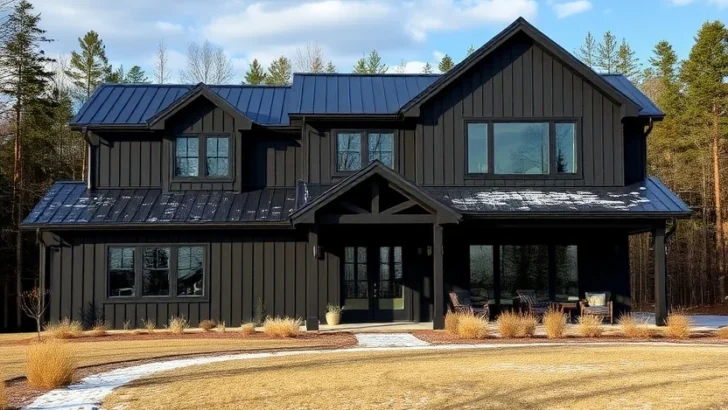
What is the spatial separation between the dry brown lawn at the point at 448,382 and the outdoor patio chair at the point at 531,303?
17.9 feet

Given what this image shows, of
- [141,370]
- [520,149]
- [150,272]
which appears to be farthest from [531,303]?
[141,370]

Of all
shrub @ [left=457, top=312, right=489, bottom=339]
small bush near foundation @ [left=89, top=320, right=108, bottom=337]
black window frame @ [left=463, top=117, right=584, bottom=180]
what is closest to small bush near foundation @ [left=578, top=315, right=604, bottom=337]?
shrub @ [left=457, top=312, right=489, bottom=339]

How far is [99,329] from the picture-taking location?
1777 centimetres

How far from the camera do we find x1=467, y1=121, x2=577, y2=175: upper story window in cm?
1939

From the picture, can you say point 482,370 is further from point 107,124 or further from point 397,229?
point 107,124

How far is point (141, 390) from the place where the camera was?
965 centimetres

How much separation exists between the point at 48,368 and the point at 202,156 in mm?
10955

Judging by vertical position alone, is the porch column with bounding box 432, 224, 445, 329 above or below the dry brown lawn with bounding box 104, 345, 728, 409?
above

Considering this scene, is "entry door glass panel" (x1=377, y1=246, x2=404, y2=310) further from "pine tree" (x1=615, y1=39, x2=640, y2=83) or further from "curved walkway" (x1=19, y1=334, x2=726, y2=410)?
"pine tree" (x1=615, y1=39, x2=640, y2=83)

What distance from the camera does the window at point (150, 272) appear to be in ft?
63.0

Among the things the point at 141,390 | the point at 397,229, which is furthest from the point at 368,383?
the point at 397,229

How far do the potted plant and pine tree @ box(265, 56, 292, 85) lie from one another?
30.2 metres

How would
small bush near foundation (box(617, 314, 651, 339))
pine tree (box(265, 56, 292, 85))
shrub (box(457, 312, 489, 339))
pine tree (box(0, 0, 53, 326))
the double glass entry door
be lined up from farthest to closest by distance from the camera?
pine tree (box(265, 56, 292, 85)) → pine tree (box(0, 0, 53, 326)) → the double glass entry door → small bush near foundation (box(617, 314, 651, 339)) → shrub (box(457, 312, 489, 339))

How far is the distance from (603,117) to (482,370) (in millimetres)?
10805
